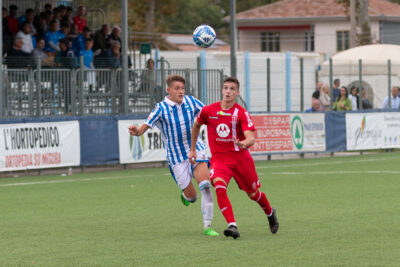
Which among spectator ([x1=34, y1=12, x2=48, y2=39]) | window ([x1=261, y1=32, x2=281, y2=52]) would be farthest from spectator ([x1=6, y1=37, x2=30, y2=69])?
window ([x1=261, y1=32, x2=281, y2=52])

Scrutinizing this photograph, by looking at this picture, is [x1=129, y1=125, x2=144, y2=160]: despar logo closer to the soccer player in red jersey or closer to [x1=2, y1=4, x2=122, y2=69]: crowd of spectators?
[x1=2, y1=4, x2=122, y2=69]: crowd of spectators

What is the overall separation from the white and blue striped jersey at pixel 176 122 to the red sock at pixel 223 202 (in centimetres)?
111

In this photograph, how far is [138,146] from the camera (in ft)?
75.4

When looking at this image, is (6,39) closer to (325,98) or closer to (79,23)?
(79,23)

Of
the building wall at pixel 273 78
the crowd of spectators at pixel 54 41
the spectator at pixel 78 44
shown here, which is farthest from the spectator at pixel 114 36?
the building wall at pixel 273 78

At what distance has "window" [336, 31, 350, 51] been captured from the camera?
227ft

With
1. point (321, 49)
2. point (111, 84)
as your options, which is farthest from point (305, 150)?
Answer: point (321, 49)

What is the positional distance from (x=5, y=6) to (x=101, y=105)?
22.0 ft

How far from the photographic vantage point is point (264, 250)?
9.41 metres

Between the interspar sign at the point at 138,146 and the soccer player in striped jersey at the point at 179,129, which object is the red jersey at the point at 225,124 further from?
the interspar sign at the point at 138,146

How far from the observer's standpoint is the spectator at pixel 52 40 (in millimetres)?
25766

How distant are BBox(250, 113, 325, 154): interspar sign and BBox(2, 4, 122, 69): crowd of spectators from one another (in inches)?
185

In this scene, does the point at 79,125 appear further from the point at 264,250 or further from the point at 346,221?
the point at 264,250

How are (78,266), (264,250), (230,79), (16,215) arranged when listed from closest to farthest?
(78,266) < (264,250) < (230,79) < (16,215)
